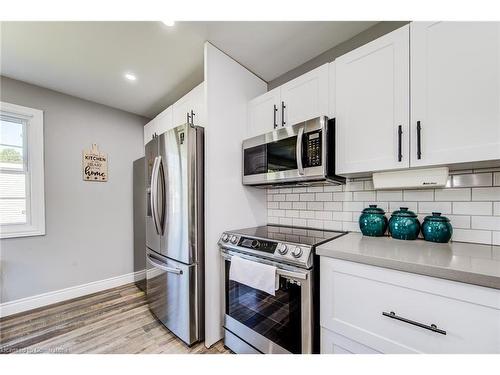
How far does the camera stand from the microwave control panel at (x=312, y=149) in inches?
53.4

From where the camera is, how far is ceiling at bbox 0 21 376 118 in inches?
58.8

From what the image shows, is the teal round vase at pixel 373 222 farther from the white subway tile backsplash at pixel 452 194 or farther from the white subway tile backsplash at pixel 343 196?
the white subway tile backsplash at pixel 452 194

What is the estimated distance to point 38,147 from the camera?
7.48 feet

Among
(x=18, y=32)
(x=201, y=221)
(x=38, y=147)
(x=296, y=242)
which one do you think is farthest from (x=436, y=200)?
(x=38, y=147)

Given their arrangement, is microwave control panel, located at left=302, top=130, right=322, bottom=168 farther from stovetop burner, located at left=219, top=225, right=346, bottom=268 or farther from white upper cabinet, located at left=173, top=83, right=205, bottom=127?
white upper cabinet, located at left=173, top=83, right=205, bottom=127

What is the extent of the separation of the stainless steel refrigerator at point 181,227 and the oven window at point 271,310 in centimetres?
29

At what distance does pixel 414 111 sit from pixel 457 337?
1.04 meters

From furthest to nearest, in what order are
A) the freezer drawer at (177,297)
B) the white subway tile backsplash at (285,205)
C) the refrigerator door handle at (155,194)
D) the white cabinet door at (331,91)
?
the white subway tile backsplash at (285,205) → the refrigerator door handle at (155,194) → the freezer drawer at (177,297) → the white cabinet door at (331,91)

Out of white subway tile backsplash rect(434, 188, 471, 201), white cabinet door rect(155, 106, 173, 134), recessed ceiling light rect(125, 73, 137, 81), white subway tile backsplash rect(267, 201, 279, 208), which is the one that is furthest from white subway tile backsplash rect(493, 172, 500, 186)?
recessed ceiling light rect(125, 73, 137, 81)

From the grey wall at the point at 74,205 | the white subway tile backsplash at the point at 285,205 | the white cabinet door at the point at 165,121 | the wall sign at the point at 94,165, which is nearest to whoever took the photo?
the white subway tile backsplash at the point at 285,205

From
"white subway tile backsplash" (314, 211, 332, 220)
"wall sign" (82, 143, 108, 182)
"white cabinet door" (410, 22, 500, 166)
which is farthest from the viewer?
"wall sign" (82, 143, 108, 182)

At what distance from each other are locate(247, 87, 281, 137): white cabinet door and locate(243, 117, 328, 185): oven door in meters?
0.14

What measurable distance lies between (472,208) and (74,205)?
3685mm

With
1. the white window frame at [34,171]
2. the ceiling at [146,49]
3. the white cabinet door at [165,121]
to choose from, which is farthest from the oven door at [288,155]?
the white window frame at [34,171]
